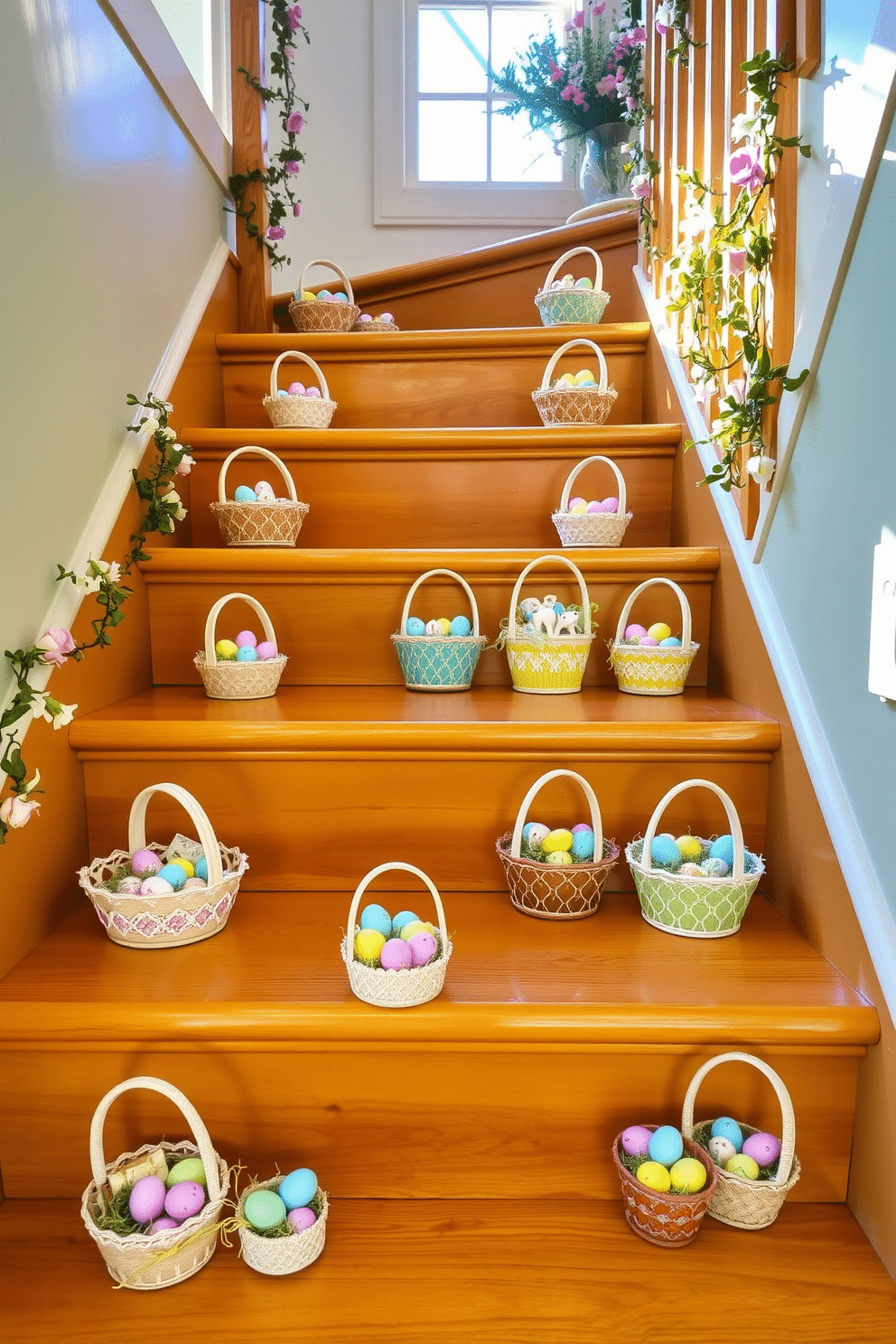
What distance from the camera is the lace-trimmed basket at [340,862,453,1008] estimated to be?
0.95 meters

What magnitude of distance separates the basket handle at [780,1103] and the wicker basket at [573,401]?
4.34 feet

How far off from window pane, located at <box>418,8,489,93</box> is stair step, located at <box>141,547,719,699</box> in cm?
342

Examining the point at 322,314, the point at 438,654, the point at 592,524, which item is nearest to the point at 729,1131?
the point at 438,654

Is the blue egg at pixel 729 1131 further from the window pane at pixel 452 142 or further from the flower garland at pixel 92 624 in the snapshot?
the window pane at pixel 452 142

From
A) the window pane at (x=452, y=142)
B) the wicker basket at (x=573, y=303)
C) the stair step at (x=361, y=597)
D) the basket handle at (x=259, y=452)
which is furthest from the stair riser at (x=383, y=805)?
the window pane at (x=452, y=142)

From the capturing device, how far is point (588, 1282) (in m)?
0.88

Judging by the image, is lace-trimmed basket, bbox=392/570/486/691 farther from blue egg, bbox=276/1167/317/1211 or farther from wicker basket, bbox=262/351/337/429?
blue egg, bbox=276/1167/317/1211

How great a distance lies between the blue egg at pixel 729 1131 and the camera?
3.13 feet

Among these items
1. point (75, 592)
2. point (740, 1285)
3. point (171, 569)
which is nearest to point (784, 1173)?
point (740, 1285)

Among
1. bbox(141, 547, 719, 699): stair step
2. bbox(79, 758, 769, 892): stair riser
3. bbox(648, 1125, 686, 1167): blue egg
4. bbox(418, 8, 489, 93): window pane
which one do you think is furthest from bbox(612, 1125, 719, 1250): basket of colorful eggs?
bbox(418, 8, 489, 93): window pane

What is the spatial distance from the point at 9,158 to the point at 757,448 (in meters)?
1.05

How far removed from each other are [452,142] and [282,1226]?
428 centimetres

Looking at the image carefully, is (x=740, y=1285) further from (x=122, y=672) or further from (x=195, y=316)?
(x=195, y=316)

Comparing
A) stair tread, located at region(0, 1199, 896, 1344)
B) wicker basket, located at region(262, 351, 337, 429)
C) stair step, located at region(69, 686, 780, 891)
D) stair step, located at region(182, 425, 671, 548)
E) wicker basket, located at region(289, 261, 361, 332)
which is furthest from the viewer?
wicker basket, located at region(289, 261, 361, 332)
